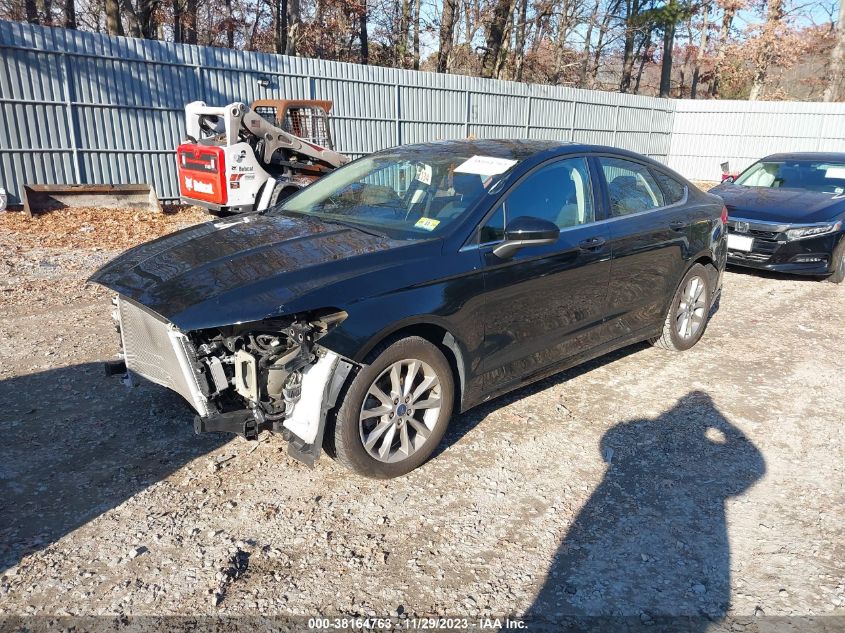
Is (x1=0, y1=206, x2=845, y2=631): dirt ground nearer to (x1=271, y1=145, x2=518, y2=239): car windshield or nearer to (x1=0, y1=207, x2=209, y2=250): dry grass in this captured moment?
(x1=271, y1=145, x2=518, y2=239): car windshield

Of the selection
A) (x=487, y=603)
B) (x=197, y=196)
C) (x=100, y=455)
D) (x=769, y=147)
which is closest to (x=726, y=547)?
(x=487, y=603)

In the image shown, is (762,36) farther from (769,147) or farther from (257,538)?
(257,538)

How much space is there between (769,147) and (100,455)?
23.5 metres

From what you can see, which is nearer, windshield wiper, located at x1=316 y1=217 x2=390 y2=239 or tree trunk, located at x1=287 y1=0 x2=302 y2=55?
windshield wiper, located at x1=316 y1=217 x2=390 y2=239

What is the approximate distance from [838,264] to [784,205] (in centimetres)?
98

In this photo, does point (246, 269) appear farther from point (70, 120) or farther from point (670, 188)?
point (70, 120)

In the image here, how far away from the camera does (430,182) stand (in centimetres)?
402

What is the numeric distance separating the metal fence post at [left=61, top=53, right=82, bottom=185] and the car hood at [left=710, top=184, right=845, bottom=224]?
10812 millimetres

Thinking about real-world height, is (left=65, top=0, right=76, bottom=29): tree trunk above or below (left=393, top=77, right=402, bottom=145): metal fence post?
above

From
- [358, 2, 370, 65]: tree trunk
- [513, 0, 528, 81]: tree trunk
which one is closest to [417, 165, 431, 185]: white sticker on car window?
[513, 0, 528, 81]: tree trunk

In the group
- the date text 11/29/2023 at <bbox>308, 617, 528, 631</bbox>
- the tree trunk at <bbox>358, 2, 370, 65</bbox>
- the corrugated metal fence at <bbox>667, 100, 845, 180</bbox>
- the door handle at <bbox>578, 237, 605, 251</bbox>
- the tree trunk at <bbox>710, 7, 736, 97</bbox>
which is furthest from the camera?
the tree trunk at <bbox>710, 7, 736, 97</bbox>

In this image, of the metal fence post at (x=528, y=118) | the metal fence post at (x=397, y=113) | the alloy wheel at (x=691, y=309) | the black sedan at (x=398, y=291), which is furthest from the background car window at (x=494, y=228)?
the metal fence post at (x=528, y=118)

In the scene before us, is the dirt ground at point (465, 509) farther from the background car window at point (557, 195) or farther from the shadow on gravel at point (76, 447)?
the background car window at point (557, 195)

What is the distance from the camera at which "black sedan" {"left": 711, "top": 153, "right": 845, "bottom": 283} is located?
24.9ft
